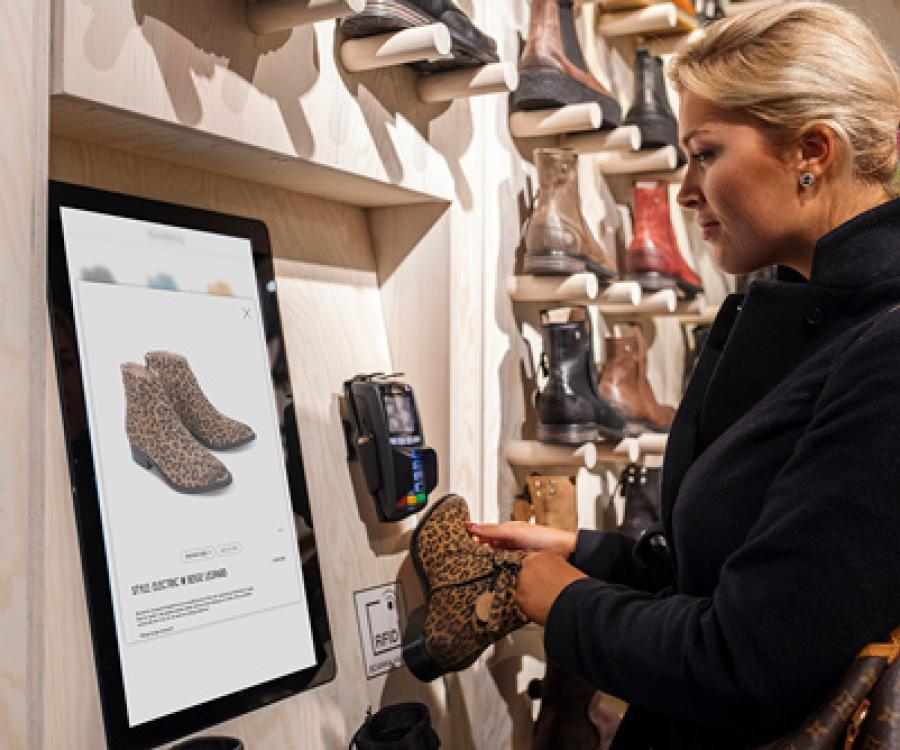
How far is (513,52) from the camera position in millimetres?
2332

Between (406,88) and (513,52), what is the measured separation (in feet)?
1.68

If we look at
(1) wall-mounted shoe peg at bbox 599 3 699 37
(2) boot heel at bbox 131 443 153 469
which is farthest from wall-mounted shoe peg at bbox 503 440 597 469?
(1) wall-mounted shoe peg at bbox 599 3 699 37

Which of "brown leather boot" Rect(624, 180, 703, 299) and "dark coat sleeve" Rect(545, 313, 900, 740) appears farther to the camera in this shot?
"brown leather boot" Rect(624, 180, 703, 299)

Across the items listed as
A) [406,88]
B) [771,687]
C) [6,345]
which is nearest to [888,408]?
[771,687]

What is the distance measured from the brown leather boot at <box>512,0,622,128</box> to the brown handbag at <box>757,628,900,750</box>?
4.81 ft

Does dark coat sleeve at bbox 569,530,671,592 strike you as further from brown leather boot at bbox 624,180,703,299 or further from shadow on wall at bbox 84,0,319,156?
brown leather boot at bbox 624,180,703,299

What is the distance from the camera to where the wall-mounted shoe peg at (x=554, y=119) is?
229 centimetres

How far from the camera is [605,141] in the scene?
2.50 m

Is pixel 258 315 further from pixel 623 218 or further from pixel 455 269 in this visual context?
pixel 623 218

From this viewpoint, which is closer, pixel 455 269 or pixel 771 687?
pixel 771 687

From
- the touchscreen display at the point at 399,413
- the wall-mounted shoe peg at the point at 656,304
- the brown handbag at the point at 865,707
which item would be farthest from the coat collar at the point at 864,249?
the wall-mounted shoe peg at the point at 656,304

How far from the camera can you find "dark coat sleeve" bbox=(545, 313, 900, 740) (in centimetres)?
105

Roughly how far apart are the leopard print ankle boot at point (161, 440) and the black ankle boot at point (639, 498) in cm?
128

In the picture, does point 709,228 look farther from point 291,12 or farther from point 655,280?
point 655,280
